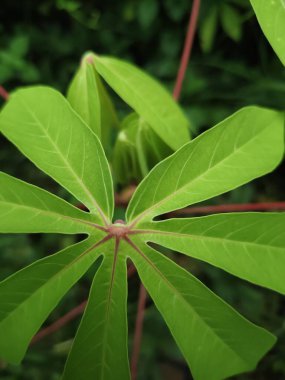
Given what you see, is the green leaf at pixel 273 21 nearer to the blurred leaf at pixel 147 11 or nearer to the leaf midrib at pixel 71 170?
the leaf midrib at pixel 71 170

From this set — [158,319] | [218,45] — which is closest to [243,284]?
[158,319]

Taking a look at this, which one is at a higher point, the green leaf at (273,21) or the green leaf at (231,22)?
the green leaf at (231,22)

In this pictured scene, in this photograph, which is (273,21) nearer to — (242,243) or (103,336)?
(242,243)

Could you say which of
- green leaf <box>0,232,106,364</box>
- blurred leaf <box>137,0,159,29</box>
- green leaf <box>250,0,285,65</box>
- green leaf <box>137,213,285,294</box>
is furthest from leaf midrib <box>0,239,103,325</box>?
blurred leaf <box>137,0,159,29</box>

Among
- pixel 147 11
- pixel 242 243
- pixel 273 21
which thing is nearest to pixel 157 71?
pixel 147 11

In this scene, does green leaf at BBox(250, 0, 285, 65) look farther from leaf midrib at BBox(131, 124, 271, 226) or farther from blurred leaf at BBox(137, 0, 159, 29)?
blurred leaf at BBox(137, 0, 159, 29)

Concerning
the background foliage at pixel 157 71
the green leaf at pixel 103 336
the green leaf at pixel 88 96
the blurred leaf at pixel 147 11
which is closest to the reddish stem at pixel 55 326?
the green leaf at pixel 103 336
